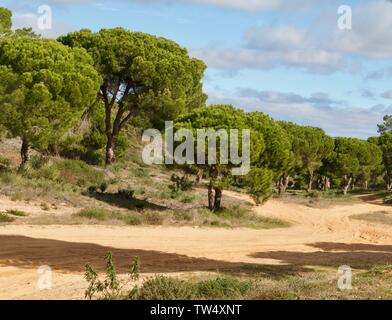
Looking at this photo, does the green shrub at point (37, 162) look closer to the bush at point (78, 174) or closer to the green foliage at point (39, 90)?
the bush at point (78, 174)

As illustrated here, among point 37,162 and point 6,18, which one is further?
point 6,18

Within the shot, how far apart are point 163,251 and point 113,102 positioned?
26.5 meters

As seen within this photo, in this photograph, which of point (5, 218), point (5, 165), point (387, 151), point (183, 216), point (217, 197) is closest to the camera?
point (5, 218)

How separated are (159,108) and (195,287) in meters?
31.4

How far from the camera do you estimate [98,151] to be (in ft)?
171

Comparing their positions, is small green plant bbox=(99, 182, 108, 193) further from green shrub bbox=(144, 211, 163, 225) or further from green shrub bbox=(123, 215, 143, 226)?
green shrub bbox=(123, 215, 143, 226)

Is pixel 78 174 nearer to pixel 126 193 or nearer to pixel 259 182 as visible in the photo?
pixel 126 193

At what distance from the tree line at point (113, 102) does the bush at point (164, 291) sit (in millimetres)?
20301

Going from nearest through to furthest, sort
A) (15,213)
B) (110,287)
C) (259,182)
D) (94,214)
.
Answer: (110,287)
(15,213)
(94,214)
(259,182)

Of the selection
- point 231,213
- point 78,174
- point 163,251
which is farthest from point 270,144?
point 163,251

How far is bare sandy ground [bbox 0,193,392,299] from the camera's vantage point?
1543 cm

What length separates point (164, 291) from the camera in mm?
11789

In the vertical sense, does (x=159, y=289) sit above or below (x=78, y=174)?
below
